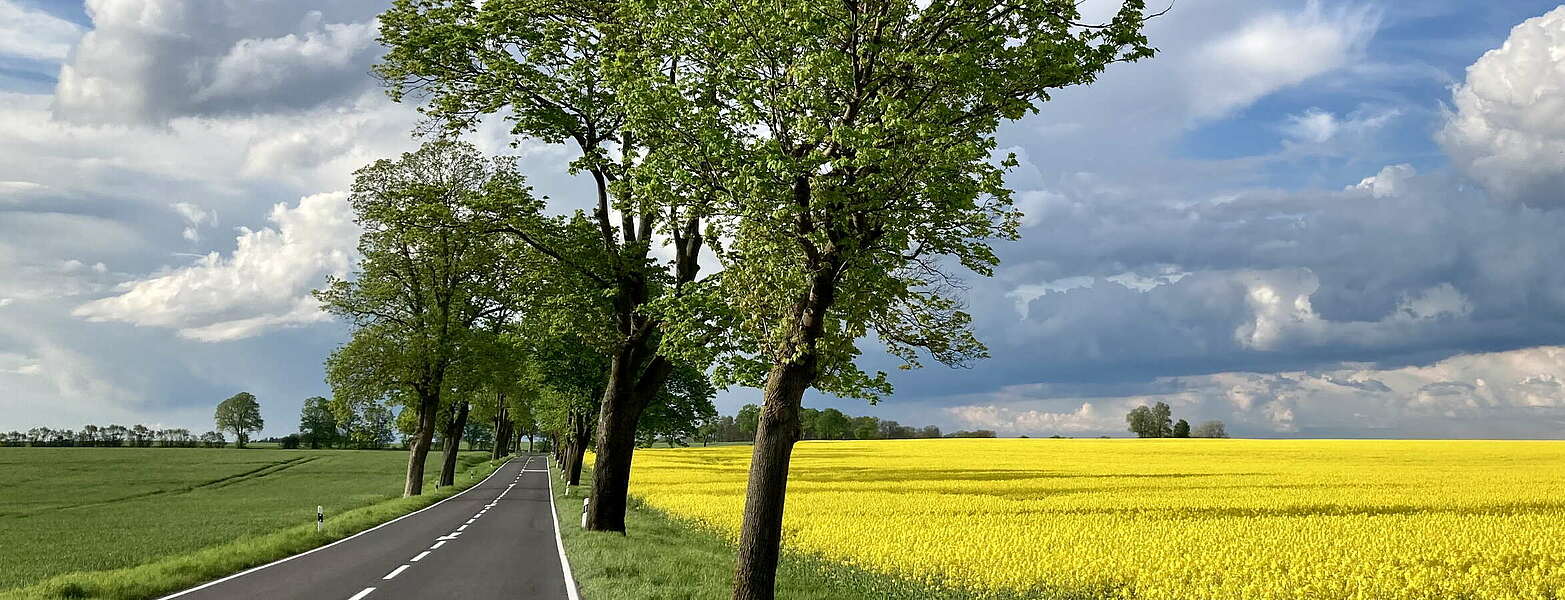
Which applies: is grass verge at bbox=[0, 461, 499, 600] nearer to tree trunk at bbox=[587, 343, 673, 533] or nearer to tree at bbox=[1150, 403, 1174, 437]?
tree trunk at bbox=[587, 343, 673, 533]

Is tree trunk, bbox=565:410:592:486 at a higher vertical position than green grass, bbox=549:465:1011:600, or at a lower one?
higher

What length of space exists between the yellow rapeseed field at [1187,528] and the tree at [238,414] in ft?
503

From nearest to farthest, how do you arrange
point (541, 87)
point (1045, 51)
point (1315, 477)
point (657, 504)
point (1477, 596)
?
1. point (1045, 51)
2. point (1477, 596)
3. point (541, 87)
4. point (657, 504)
5. point (1315, 477)

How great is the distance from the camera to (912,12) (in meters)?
11.6

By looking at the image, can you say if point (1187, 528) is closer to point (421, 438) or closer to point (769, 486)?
point (769, 486)

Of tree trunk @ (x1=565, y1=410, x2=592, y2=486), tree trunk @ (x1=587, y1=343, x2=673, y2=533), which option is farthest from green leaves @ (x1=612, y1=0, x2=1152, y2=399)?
tree trunk @ (x1=565, y1=410, x2=592, y2=486)

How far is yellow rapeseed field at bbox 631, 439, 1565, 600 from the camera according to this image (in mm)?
14086

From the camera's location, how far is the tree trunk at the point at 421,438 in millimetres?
36562

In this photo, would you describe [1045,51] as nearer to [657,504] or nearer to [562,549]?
[562,549]

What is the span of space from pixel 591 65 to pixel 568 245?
3.75 metres

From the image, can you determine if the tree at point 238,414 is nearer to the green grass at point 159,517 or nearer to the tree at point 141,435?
the tree at point 141,435

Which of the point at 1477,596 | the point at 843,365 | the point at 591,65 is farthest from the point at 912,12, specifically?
the point at 1477,596

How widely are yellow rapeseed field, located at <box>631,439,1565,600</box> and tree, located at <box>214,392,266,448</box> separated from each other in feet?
503

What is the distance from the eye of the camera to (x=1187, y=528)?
21.1m
